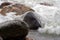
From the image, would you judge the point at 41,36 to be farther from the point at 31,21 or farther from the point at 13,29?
the point at 13,29

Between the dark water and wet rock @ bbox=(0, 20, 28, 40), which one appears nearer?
wet rock @ bbox=(0, 20, 28, 40)

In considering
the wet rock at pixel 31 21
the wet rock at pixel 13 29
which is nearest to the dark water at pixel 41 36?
the wet rock at pixel 31 21

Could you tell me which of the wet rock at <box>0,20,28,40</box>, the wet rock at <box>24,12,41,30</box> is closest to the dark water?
the wet rock at <box>24,12,41,30</box>

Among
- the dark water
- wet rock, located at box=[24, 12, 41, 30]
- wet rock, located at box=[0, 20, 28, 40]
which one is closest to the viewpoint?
wet rock, located at box=[0, 20, 28, 40]

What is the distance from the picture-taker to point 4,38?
288 cm

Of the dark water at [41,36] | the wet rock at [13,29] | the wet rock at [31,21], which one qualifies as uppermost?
the wet rock at [13,29]

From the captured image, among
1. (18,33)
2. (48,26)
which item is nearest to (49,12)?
(48,26)

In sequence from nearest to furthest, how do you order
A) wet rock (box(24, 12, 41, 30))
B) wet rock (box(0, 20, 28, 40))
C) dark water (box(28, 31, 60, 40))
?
wet rock (box(0, 20, 28, 40))
dark water (box(28, 31, 60, 40))
wet rock (box(24, 12, 41, 30))

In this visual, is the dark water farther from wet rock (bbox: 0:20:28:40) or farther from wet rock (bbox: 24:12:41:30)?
wet rock (bbox: 0:20:28:40)

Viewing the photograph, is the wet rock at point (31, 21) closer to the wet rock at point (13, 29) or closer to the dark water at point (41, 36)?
the dark water at point (41, 36)

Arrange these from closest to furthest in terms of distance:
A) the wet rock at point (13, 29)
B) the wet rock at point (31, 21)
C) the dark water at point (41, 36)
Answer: the wet rock at point (13, 29)
the dark water at point (41, 36)
the wet rock at point (31, 21)

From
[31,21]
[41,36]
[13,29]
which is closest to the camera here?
[13,29]

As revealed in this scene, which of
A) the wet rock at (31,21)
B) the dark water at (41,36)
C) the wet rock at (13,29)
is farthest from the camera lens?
the wet rock at (31,21)

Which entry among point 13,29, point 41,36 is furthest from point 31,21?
point 13,29
